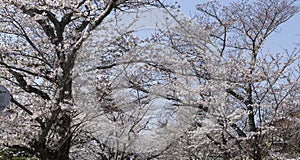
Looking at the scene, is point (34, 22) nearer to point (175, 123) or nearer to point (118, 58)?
point (118, 58)

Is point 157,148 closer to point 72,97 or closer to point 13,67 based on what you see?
point 72,97

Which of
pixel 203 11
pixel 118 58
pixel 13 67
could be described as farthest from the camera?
pixel 203 11

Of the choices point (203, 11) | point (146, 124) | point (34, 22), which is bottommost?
point (146, 124)

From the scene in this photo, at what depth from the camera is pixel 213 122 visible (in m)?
6.26

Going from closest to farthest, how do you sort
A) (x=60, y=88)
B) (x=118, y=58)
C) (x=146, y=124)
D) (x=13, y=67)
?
(x=60, y=88) < (x=13, y=67) < (x=118, y=58) < (x=146, y=124)

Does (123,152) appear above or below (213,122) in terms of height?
below

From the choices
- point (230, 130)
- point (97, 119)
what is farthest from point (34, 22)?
point (230, 130)

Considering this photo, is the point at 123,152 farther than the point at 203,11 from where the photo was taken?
No

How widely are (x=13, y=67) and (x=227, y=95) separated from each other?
11.7 feet

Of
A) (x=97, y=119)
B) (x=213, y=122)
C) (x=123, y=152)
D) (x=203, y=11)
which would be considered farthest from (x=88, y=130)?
(x=203, y=11)

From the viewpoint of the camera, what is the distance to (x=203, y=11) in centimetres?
877

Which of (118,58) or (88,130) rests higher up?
(118,58)

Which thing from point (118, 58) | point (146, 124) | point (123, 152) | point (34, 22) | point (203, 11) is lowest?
point (123, 152)

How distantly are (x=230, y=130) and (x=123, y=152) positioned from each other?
5.97 ft
